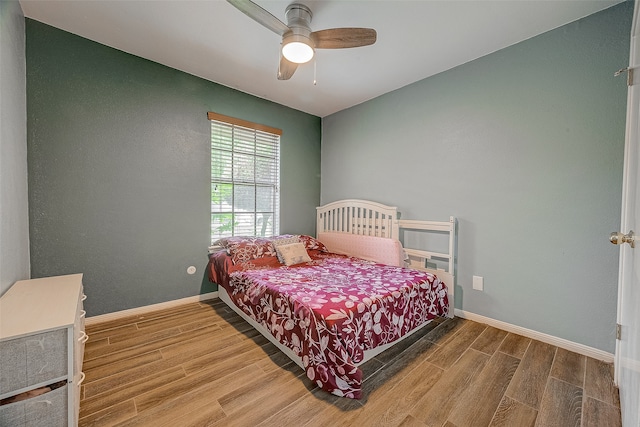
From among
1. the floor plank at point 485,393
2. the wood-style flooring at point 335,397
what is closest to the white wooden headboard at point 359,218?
the wood-style flooring at point 335,397

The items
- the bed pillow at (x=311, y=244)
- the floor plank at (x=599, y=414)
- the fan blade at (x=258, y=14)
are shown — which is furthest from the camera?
the bed pillow at (x=311, y=244)

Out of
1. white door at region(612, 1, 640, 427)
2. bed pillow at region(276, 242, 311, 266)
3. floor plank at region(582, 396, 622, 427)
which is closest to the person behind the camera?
white door at region(612, 1, 640, 427)

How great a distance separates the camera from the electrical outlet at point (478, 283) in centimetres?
249

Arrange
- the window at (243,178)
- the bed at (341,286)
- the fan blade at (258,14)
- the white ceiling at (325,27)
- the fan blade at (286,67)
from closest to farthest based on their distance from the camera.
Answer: the fan blade at (258,14), the bed at (341,286), the white ceiling at (325,27), the fan blade at (286,67), the window at (243,178)

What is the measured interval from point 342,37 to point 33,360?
240 cm

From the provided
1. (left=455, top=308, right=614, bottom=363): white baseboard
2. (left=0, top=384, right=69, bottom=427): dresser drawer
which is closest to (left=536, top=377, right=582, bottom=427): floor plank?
(left=455, top=308, right=614, bottom=363): white baseboard

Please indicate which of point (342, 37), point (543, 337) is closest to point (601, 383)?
point (543, 337)

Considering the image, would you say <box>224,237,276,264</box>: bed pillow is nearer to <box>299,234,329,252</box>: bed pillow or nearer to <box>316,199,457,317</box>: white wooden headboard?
<box>299,234,329,252</box>: bed pillow

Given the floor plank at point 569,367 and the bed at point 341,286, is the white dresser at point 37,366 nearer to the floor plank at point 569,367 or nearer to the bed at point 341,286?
the bed at point 341,286

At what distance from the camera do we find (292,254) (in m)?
2.91

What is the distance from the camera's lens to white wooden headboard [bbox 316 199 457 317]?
8.68ft

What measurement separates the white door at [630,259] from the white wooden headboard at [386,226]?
1.16 metres

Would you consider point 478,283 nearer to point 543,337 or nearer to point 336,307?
point 543,337

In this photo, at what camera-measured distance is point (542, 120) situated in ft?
7.09
